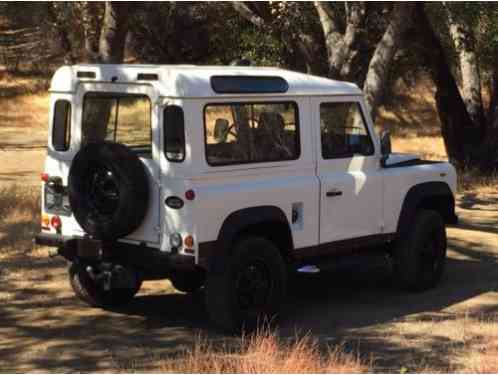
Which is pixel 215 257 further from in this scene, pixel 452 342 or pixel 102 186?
pixel 452 342

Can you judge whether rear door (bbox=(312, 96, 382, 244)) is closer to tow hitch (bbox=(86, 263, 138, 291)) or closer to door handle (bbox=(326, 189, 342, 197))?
door handle (bbox=(326, 189, 342, 197))

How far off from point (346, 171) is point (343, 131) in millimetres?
365

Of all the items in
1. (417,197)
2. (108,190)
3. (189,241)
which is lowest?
(189,241)

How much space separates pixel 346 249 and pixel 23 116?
64.5 feet

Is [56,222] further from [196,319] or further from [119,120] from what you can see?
[196,319]

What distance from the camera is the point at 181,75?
7035 millimetres

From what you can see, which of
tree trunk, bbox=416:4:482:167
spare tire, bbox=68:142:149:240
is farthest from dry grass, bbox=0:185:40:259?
tree trunk, bbox=416:4:482:167

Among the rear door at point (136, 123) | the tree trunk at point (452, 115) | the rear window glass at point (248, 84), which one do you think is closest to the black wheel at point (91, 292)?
the rear door at point (136, 123)

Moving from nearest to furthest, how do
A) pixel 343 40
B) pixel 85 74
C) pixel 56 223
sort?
pixel 85 74, pixel 56 223, pixel 343 40

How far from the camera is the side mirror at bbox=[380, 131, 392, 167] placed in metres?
8.34

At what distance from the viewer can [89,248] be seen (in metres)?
7.45

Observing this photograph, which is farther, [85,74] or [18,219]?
[18,219]

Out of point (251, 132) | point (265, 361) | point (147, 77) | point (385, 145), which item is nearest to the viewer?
point (265, 361)

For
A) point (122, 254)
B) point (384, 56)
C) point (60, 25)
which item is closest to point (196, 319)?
point (122, 254)
